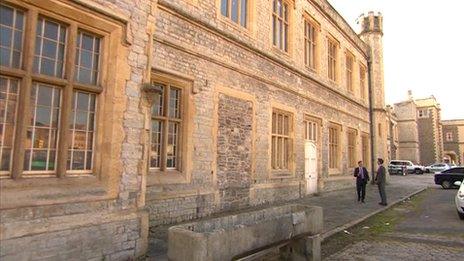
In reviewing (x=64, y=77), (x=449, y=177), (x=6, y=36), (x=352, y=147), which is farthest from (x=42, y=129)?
(x=449, y=177)

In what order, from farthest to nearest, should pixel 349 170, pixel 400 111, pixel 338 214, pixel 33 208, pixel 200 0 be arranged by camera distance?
pixel 400 111 < pixel 349 170 < pixel 338 214 < pixel 200 0 < pixel 33 208

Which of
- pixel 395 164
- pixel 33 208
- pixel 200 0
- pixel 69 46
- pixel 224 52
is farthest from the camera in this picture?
pixel 395 164

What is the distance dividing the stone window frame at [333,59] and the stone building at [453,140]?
55939 millimetres

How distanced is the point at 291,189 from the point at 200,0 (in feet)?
24.6

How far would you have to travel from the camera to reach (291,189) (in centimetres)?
1324

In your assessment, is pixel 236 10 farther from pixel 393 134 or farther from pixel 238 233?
pixel 393 134

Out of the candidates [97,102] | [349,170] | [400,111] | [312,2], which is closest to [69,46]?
[97,102]

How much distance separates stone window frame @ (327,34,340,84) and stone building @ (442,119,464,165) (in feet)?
184

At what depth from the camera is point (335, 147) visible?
1836 centimetres

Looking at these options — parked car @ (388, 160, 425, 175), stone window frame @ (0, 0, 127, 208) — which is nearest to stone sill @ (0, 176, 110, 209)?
stone window frame @ (0, 0, 127, 208)

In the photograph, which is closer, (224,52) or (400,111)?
(224,52)

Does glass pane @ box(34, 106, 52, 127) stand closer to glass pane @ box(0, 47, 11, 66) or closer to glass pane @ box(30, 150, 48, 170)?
glass pane @ box(30, 150, 48, 170)

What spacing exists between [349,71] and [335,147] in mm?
5675

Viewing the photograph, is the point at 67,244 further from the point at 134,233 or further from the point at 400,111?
the point at 400,111
